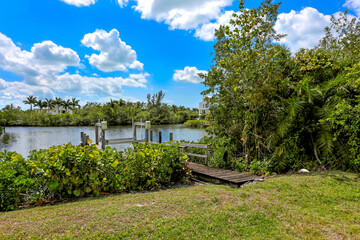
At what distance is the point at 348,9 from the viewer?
32.0 feet

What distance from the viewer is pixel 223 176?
21.0ft

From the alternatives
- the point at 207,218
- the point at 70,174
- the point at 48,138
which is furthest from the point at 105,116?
the point at 207,218

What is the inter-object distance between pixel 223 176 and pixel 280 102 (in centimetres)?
312

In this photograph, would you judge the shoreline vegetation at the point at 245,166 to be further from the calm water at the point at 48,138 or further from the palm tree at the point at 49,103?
the palm tree at the point at 49,103

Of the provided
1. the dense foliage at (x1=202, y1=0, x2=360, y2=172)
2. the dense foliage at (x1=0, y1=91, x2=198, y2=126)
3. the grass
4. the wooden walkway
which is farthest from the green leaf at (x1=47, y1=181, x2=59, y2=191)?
the dense foliage at (x1=0, y1=91, x2=198, y2=126)

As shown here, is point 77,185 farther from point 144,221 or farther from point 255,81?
point 255,81

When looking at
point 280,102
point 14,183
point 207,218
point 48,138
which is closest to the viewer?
point 207,218

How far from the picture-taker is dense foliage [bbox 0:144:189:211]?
3.99 metres

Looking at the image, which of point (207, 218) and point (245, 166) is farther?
point (245, 166)

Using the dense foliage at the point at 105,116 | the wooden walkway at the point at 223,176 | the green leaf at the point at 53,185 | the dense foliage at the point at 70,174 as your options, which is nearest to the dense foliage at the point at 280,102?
the wooden walkway at the point at 223,176

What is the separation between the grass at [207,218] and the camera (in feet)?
8.77

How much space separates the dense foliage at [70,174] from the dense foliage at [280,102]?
368 cm

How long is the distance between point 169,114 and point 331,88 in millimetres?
50036

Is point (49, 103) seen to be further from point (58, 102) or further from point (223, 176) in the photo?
point (223, 176)
